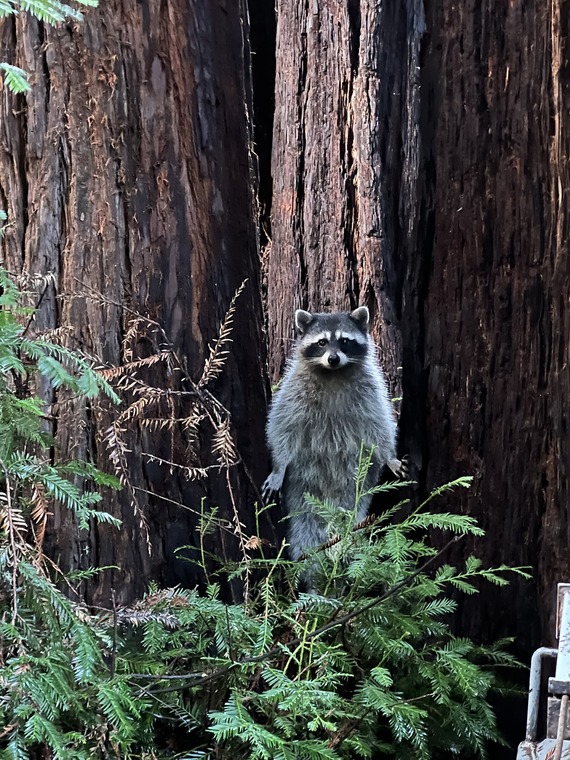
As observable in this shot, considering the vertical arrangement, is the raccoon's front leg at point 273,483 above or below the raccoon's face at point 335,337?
below

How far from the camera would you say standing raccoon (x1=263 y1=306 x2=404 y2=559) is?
4168mm

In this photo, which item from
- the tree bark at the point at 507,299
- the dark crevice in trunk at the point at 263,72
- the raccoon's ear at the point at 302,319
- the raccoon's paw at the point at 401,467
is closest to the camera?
the tree bark at the point at 507,299

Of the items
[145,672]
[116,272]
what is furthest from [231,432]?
[145,672]

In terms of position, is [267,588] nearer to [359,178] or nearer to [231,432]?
[231,432]

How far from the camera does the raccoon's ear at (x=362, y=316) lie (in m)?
4.13

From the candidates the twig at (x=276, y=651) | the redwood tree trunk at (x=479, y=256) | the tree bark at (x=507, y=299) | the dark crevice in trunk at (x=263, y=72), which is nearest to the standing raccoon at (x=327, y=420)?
the redwood tree trunk at (x=479, y=256)

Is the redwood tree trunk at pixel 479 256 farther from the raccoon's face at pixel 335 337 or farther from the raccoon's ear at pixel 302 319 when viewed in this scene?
the raccoon's ear at pixel 302 319

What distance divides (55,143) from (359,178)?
161cm

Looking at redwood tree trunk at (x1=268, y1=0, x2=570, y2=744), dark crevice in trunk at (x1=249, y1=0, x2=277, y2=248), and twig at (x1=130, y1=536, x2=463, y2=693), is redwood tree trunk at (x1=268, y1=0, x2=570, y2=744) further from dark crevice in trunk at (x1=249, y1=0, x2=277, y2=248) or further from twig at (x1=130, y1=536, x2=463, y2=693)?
dark crevice in trunk at (x1=249, y1=0, x2=277, y2=248)

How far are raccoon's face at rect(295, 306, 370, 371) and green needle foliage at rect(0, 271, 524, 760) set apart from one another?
106cm

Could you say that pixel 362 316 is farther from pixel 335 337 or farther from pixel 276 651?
pixel 276 651

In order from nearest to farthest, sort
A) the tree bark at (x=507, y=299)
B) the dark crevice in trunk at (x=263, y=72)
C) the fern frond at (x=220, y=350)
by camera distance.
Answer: the fern frond at (x=220, y=350) < the tree bark at (x=507, y=299) < the dark crevice in trunk at (x=263, y=72)

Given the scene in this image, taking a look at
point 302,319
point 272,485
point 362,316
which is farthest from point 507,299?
point 272,485

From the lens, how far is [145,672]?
2.66 metres
